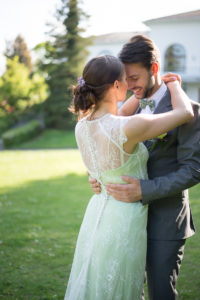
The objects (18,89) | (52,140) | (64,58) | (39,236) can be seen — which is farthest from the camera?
(64,58)

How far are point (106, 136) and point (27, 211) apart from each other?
17.4 ft

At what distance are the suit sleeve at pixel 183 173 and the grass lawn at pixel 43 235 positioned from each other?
2034mm

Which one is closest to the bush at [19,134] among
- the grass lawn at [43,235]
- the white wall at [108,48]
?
the grass lawn at [43,235]

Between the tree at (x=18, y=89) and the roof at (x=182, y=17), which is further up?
the roof at (x=182, y=17)

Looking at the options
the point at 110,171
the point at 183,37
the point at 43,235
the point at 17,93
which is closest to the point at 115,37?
the point at 183,37

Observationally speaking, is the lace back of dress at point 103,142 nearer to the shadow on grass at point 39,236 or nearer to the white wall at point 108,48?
the shadow on grass at point 39,236

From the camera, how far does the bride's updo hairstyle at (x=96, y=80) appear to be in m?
2.14

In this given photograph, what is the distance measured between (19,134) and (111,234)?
70.3 feet

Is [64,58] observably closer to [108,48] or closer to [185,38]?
[108,48]

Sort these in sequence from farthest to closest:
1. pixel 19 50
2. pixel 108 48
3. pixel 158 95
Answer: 1. pixel 19 50
2. pixel 108 48
3. pixel 158 95

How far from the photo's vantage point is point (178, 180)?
221 cm

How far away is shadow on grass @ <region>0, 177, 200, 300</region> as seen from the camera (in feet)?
12.8

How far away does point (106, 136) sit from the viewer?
2125 mm

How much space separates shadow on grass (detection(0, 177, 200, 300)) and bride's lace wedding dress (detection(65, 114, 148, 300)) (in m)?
1.68
